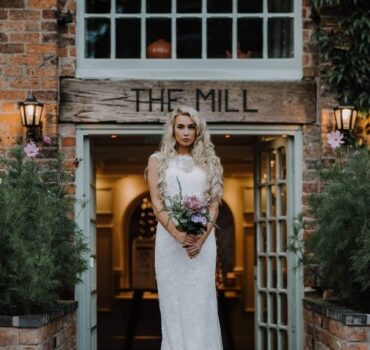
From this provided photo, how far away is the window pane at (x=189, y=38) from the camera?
8219mm

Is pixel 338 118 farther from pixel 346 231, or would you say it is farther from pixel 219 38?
pixel 346 231

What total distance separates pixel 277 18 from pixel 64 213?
251 cm

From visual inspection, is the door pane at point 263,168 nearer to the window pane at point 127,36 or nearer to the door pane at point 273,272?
the door pane at point 273,272

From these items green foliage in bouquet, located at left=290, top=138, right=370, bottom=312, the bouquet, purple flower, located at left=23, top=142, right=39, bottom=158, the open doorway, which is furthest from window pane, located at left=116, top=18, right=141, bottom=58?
the open doorway

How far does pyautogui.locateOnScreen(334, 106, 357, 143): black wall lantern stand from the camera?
7922 mm

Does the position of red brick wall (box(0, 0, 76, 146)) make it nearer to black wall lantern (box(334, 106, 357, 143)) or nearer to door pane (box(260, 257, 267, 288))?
door pane (box(260, 257, 267, 288))

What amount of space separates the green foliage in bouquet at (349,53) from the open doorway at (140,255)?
472 centimetres

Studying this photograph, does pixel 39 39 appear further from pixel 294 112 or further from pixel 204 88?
pixel 294 112

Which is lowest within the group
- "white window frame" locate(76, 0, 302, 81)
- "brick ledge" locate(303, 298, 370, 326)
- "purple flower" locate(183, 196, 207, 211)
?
"brick ledge" locate(303, 298, 370, 326)

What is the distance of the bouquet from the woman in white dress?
0.16 metres

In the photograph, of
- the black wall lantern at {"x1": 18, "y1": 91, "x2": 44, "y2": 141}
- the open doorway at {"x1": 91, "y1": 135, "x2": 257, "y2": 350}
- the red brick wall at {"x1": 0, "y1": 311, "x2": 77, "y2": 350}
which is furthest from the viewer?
the open doorway at {"x1": 91, "y1": 135, "x2": 257, "y2": 350}

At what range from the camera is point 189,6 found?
8.23 m

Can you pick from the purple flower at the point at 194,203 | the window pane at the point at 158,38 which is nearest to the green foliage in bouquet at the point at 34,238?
the purple flower at the point at 194,203

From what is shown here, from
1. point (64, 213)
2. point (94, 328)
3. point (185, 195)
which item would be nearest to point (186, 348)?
point (185, 195)
